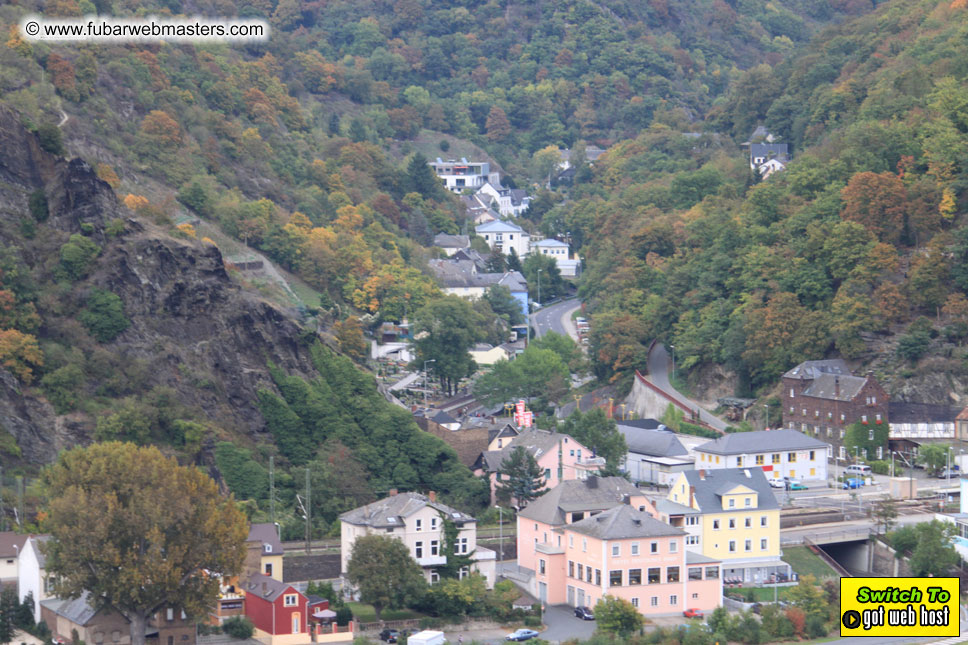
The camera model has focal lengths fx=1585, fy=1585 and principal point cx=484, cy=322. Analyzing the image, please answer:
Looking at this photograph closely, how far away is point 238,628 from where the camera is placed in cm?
4766

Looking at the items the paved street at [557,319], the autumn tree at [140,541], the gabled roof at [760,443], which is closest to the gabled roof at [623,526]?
the autumn tree at [140,541]

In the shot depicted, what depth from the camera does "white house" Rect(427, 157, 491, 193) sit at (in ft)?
465

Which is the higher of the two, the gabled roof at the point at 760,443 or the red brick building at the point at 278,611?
the gabled roof at the point at 760,443

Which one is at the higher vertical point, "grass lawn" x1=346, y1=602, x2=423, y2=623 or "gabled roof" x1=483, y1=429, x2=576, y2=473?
"gabled roof" x1=483, y1=429, x2=576, y2=473

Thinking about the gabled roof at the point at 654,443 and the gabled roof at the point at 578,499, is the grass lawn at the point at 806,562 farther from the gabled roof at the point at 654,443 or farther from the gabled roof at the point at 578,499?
the gabled roof at the point at 654,443

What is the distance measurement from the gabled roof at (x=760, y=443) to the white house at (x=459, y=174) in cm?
7424

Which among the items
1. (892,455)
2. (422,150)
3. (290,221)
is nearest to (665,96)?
(422,150)

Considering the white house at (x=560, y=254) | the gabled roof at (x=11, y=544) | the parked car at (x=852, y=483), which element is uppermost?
the white house at (x=560, y=254)

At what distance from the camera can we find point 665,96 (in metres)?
164

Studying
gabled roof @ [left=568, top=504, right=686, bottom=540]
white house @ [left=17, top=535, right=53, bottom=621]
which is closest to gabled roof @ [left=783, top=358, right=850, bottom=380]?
gabled roof @ [left=568, top=504, right=686, bottom=540]

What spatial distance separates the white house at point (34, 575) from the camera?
4841 centimetres

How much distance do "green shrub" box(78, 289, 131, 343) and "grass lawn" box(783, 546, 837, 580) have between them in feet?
93.8

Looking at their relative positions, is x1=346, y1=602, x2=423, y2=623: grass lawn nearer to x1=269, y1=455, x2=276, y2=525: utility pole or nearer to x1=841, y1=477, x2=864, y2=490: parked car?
x1=269, y1=455, x2=276, y2=525: utility pole

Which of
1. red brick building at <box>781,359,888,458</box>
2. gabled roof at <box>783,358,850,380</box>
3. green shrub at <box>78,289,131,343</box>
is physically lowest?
red brick building at <box>781,359,888,458</box>
